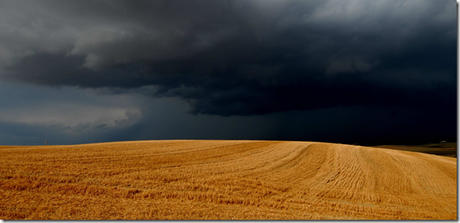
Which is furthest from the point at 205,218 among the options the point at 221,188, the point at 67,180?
the point at 67,180

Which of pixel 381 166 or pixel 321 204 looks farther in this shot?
pixel 381 166

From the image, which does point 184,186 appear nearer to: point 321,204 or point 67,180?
point 67,180

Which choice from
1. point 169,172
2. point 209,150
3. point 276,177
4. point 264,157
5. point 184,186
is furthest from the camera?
point 209,150

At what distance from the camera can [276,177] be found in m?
13.6

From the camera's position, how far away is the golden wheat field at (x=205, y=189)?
27.4ft

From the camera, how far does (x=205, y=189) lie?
10.7 metres

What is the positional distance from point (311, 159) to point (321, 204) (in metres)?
Result: 9.79

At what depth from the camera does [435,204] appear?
11.8 meters

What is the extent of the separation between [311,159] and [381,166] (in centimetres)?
554

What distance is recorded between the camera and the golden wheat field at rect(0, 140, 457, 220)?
27.4ft

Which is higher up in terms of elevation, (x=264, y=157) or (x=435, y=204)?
(x=264, y=157)

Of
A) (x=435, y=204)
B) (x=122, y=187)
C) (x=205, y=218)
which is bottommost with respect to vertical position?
(x=435, y=204)

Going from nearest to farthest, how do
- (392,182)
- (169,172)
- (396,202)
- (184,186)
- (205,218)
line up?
(205,218) < (184,186) < (396,202) < (169,172) < (392,182)

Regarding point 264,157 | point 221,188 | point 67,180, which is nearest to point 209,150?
point 264,157
